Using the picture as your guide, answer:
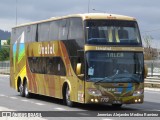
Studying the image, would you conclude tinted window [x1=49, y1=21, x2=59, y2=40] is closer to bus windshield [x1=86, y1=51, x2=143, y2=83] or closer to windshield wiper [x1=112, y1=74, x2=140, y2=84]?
bus windshield [x1=86, y1=51, x2=143, y2=83]

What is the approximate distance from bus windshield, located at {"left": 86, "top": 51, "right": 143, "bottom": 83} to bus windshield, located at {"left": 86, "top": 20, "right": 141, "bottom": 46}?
446 mm

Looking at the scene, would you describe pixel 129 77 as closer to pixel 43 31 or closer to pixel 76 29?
pixel 76 29

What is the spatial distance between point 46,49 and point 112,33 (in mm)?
4883

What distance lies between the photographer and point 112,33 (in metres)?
19.1

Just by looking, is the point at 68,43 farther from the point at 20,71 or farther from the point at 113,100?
the point at 20,71

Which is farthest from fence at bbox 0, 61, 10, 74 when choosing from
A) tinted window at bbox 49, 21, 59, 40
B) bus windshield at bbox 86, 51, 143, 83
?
bus windshield at bbox 86, 51, 143, 83

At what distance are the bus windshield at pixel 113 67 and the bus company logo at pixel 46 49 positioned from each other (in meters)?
3.94

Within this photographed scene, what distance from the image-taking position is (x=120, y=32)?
19.2 m

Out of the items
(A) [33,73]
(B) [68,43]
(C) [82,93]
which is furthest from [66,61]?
(A) [33,73]

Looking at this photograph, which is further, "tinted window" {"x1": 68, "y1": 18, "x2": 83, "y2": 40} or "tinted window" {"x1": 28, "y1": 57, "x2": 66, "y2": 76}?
"tinted window" {"x1": 28, "y1": 57, "x2": 66, "y2": 76}

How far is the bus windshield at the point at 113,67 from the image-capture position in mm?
Answer: 18609

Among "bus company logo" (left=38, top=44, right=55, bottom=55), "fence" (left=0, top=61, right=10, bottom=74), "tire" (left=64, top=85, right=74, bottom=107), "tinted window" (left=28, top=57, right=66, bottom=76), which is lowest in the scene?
"fence" (left=0, top=61, right=10, bottom=74)

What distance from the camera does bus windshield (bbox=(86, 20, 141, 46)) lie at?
1889 centimetres

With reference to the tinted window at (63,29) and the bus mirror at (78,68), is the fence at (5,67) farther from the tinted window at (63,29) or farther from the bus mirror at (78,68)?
the bus mirror at (78,68)
